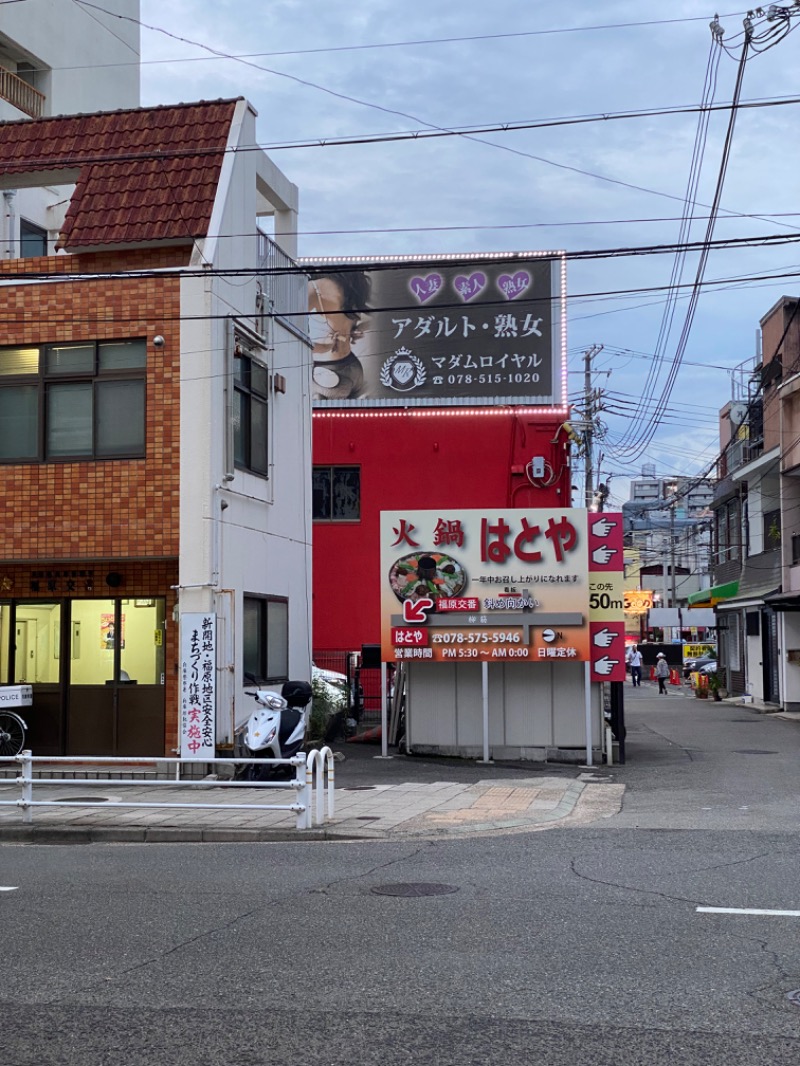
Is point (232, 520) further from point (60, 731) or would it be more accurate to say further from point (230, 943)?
point (230, 943)

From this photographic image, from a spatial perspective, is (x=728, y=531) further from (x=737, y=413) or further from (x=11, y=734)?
(x=11, y=734)

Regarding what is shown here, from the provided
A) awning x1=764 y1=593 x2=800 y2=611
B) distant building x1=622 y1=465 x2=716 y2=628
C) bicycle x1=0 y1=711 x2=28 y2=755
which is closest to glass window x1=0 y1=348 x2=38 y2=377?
bicycle x1=0 y1=711 x2=28 y2=755

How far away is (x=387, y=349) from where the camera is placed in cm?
3300

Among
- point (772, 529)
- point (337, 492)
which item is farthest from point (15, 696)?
point (772, 529)

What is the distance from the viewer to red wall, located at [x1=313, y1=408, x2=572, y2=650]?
31.5 metres

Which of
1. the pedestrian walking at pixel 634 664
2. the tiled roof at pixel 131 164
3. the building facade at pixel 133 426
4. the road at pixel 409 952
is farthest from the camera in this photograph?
the pedestrian walking at pixel 634 664

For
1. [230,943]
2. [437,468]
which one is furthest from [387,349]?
[230,943]

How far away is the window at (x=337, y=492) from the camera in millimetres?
32062

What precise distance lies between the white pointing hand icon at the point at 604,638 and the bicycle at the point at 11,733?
8930 millimetres

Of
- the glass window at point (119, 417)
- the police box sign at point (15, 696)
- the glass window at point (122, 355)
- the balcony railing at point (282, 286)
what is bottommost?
the police box sign at point (15, 696)

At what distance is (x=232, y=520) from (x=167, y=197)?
4.90 metres

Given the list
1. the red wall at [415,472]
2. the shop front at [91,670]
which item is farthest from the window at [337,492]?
the shop front at [91,670]

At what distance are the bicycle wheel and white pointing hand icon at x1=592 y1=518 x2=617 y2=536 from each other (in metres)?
9.46

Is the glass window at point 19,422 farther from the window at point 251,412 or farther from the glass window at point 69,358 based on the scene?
the window at point 251,412
